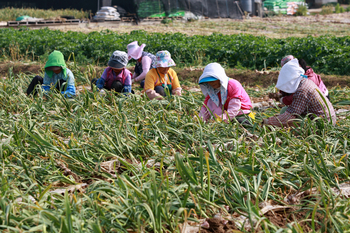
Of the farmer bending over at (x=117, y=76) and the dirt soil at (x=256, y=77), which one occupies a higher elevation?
the farmer bending over at (x=117, y=76)

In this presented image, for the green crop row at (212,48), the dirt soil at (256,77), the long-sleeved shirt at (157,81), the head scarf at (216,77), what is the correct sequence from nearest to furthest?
1. the head scarf at (216,77)
2. the long-sleeved shirt at (157,81)
3. the dirt soil at (256,77)
4. the green crop row at (212,48)

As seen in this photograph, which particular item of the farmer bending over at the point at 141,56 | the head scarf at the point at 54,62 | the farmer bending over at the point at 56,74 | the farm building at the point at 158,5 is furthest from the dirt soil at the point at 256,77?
the farm building at the point at 158,5

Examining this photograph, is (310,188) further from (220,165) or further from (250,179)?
(220,165)

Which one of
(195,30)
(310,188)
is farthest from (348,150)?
(195,30)

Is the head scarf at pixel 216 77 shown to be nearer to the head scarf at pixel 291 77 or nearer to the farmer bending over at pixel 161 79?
the head scarf at pixel 291 77

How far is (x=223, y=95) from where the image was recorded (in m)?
3.43

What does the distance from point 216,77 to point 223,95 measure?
0.24m

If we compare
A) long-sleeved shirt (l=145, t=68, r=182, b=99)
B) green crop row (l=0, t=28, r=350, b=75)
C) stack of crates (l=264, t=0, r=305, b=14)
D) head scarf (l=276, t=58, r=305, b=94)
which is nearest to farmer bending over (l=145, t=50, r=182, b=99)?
long-sleeved shirt (l=145, t=68, r=182, b=99)

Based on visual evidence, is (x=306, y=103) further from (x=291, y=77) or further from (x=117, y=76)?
(x=117, y=76)

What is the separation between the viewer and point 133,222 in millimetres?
1815

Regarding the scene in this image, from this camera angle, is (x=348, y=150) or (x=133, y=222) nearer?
(x=133, y=222)

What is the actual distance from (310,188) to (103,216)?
49.5 inches

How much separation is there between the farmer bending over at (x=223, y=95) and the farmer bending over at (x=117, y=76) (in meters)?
1.51

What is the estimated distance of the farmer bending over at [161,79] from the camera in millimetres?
4469
